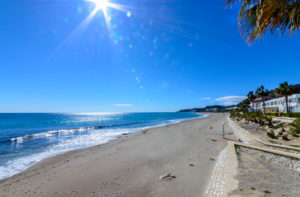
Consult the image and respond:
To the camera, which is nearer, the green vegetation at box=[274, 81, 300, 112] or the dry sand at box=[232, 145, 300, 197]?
the dry sand at box=[232, 145, 300, 197]

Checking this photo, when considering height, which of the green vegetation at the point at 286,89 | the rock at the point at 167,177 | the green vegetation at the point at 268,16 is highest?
the green vegetation at the point at 286,89

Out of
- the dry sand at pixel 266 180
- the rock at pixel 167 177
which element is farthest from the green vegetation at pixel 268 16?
the rock at pixel 167 177

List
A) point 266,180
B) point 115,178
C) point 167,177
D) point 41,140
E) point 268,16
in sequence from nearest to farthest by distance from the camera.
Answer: point 268,16, point 266,180, point 167,177, point 115,178, point 41,140

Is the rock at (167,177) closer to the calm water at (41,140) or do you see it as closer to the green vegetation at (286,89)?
the calm water at (41,140)

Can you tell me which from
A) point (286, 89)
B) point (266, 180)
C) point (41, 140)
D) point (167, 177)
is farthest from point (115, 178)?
point (286, 89)

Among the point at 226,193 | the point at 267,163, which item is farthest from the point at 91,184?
the point at 267,163

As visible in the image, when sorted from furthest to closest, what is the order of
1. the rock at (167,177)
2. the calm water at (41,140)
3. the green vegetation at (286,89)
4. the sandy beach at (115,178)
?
the green vegetation at (286,89)
the calm water at (41,140)
the rock at (167,177)
the sandy beach at (115,178)

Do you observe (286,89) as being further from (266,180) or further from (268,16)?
(268,16)

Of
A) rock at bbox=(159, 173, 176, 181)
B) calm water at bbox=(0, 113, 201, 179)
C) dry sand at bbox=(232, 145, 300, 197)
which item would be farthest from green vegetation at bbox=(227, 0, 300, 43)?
calm water at bbox=(0, 113, 201, 179)

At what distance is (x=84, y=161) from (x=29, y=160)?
5218 mm

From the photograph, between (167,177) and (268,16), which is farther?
(167,177)

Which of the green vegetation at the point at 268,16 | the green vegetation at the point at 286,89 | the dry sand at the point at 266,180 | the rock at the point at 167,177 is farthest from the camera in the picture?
the green vegetation at the point at 286,89

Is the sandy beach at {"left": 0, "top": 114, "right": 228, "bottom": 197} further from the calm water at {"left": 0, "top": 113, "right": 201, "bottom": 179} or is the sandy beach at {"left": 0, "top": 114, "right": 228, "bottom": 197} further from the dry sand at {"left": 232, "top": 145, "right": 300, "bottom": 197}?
the calm water at {"left": 0, "top": 113, "right": 201, "bottom": 179}

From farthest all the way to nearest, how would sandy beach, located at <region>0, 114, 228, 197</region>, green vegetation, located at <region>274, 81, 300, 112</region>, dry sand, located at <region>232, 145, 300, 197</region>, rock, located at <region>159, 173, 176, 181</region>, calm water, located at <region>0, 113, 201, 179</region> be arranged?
green vegetation, located at <region>274, 81, 300, 112</region>
calm water, located at <region>0, 113, 201, 179</region>
rock, located at <region>159, 173, 176, 181</region>
sandy beach, located at <region>0, 114, 228, 197</region>
dry sand, located at <region>232, 145, 300, 197</region>
